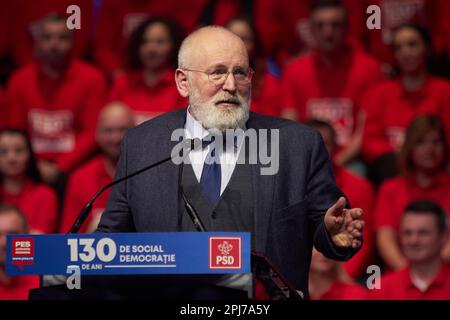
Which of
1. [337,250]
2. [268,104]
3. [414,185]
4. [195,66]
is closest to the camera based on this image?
[337,250]

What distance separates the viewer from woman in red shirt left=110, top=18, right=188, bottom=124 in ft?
14.6

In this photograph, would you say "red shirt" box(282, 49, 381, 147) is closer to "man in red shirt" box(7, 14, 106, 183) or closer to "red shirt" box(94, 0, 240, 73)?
"red shirt" box(94, 0, 240, 73)

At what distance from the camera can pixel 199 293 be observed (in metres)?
1.93

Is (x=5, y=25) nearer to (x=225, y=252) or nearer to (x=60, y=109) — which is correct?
(x=60, y=109)

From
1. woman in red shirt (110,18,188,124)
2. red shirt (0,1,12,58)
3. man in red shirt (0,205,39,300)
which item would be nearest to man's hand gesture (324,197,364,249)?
man in red shirt (0,205,39,300)

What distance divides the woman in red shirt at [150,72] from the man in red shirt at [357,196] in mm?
679

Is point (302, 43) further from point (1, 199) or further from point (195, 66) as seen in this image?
point (195, 66)

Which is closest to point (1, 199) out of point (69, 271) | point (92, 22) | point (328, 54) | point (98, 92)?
point (98, 92)

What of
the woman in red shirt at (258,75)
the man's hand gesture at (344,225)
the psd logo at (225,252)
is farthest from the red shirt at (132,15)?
the psd logo at (225,252)

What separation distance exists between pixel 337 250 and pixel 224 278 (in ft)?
1.12

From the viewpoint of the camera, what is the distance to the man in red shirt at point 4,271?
359 cm

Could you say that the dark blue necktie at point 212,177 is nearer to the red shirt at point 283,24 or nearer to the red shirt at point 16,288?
the red shirt at point 16,288

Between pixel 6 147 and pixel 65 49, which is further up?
pixel 65 49

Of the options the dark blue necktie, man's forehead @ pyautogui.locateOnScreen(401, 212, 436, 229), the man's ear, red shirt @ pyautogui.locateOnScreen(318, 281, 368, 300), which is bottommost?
red shirt @ pyautogui.locateOnScreen(318, 281, 368, 300)
